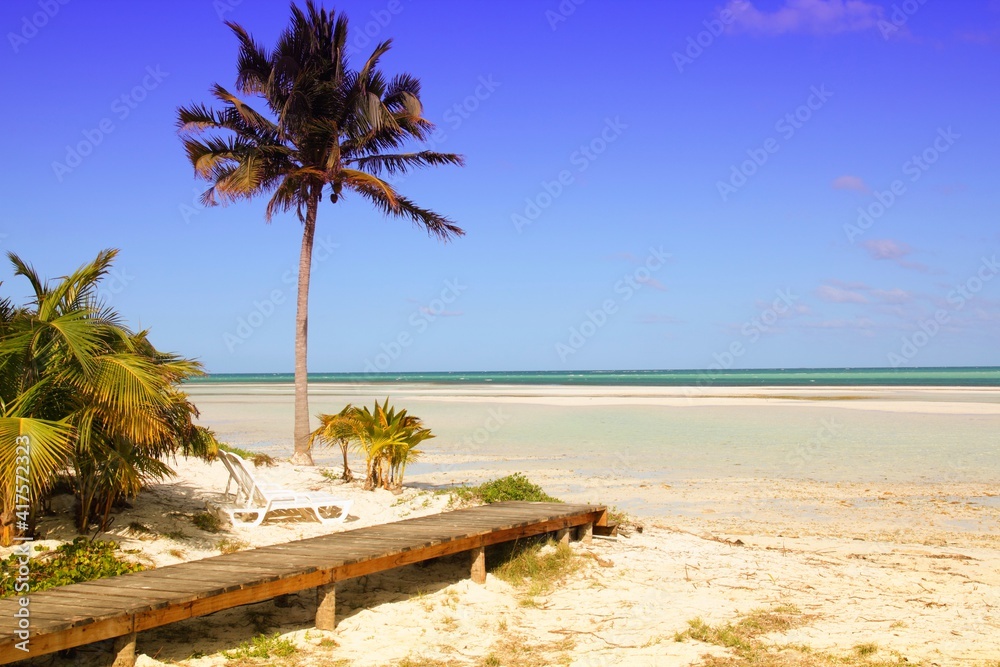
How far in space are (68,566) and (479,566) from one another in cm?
360

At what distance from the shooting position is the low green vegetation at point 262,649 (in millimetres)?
5898

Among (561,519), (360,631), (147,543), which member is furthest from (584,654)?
(147,543)

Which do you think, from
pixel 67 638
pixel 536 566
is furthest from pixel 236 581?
pixel 536 566

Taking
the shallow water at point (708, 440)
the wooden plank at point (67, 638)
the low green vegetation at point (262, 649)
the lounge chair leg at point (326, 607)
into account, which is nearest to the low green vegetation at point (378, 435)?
the lounge chair leg at point (326, 607)

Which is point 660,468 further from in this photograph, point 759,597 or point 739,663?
point 739,663

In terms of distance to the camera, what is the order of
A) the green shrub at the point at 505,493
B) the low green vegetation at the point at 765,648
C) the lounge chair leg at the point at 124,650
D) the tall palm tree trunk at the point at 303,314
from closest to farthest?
the lounge chair leg at the point at 124,650 < the low green vegetation at the point at 765,648 < the green shrub at the point at 505,493 < the tall palm tree trunk at the point at 303,314

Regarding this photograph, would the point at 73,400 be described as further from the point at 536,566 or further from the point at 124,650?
the point at 536,566

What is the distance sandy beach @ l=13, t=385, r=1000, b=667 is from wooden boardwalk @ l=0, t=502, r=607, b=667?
1.40 feet

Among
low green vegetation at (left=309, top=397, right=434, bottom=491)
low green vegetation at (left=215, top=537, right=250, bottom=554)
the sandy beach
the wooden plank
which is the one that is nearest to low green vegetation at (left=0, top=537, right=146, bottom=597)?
the sandy beach

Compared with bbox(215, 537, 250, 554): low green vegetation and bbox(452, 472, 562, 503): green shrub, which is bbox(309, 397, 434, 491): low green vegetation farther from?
bbox(215, 537, 250, 554): low green vegetation

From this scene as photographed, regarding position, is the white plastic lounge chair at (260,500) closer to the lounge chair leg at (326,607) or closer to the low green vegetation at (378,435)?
the low green vegetation at (378,435)

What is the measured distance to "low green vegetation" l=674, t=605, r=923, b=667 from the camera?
5727 mm

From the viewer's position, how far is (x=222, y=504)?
9.61m

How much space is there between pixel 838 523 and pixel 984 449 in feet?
36.4
